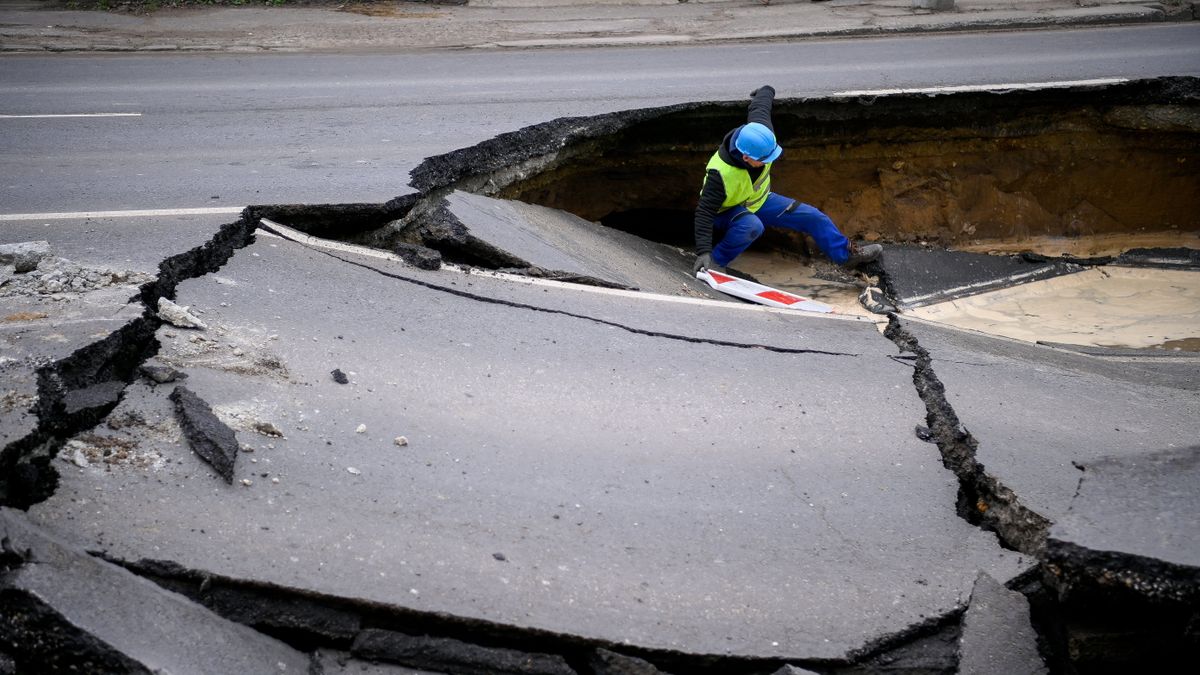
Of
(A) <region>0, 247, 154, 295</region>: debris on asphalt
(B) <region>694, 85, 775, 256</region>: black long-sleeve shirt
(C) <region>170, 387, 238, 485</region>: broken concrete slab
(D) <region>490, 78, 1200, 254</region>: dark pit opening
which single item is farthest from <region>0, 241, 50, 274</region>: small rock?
(B) <region>694, 85, 775, 256</region>: black long-sleeve shirt

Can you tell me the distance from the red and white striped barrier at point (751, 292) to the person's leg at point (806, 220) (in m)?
0.88

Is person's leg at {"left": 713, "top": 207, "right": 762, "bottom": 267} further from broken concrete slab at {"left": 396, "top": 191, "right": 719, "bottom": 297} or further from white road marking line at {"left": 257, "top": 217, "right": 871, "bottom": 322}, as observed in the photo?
white road marking line at {"left": 257, "top": 217, "right": 871, "bottom": 322}

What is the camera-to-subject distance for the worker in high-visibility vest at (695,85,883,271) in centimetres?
812

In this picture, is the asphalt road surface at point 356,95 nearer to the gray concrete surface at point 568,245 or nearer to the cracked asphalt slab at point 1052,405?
the gray concrete surface at point 568,245

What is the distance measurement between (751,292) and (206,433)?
5.24 meters

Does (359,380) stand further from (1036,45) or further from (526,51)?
(1036,45)

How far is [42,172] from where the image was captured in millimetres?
7145

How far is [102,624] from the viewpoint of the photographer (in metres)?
2.91

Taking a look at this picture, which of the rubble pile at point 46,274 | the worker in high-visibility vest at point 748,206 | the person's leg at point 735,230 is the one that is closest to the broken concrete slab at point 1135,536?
the rubble pile at point 46,274

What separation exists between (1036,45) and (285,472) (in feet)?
36.4

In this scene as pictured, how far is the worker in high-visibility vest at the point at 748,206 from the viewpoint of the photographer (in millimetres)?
8125

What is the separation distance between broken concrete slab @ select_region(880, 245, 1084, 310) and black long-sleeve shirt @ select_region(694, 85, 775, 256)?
76.8 inches

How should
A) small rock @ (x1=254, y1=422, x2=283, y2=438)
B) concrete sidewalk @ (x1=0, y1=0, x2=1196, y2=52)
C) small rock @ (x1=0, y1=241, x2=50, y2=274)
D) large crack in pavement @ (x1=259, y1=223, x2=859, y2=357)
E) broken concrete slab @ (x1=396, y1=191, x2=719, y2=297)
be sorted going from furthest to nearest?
concrete sidewalk @ (x1=0, y1=0, x2=1196, y2=52) < broken concrete slab @ (x1=396, y1=191, x2=719, y2=297) < large crack in pavement @ (x1=259, y1=223, x2=859, y2=357) < small rock @ (x1=0, y1=241, x2=50, y2=274) < small rock @ (x1=254, y1=422, x2=283, y2=438)

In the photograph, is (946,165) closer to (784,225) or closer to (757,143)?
(784,225)
